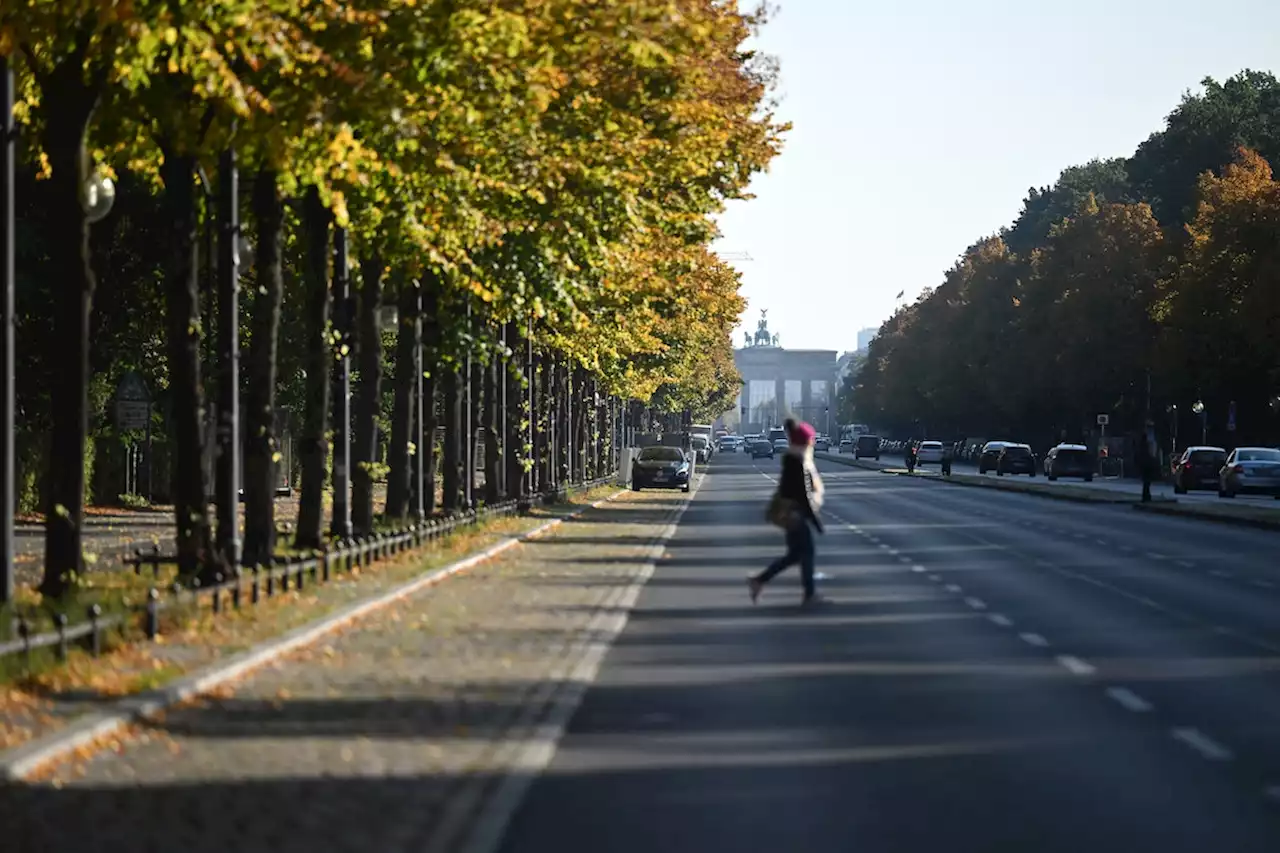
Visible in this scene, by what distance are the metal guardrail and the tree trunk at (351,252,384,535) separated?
843 mm

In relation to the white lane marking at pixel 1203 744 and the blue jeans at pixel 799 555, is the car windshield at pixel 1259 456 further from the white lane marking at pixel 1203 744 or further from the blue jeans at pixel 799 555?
the white lane marking at pixel 1203 744

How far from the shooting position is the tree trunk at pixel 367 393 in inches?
1388

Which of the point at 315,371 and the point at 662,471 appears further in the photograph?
the point at 662,471

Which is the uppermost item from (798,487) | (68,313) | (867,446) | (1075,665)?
(68,313)

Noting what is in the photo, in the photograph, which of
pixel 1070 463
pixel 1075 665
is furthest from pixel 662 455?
pixel 1075 665

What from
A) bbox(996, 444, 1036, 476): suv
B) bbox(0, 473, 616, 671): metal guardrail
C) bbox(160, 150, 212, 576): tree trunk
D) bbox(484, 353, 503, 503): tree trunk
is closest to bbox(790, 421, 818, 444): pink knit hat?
bbox(0, 473, 616, 671): metal guardrail

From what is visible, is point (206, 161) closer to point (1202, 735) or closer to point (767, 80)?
point (1202, 735)

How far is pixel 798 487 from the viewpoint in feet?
81.1

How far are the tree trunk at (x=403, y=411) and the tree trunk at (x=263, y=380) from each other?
34.9 ft

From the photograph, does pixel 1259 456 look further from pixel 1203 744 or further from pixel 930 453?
pixel 930 453

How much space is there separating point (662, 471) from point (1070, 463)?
69.6ft

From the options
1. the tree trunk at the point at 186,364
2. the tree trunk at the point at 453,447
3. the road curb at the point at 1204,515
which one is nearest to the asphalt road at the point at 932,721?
the tree trunk at the point at 186,364

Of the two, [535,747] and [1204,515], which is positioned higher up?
[1204,515]

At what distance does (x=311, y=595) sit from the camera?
24719 mm
